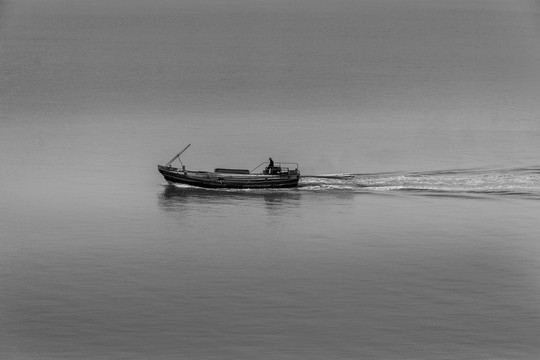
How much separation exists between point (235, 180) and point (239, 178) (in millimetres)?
378

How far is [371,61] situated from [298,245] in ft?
416

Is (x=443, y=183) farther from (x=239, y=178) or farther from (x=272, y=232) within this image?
(x=272, y=232)

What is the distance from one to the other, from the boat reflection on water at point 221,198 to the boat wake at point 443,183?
2.58 metres

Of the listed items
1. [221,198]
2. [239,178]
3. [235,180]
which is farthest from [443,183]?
[221,198]

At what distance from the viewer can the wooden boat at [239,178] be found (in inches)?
3558

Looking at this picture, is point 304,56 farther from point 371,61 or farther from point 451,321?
point 451,321

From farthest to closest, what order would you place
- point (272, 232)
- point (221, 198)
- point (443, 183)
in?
point (443, 183) < point (221, 198) < point (272, 232)

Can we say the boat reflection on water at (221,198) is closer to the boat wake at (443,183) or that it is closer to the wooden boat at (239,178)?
the wooden boat at (239,178)

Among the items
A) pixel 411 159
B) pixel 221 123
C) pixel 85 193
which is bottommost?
pixel 85 193

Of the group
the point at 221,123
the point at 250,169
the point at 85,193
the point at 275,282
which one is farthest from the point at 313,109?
the point at 275,282

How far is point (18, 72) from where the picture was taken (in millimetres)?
176000

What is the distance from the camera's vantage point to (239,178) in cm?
9081

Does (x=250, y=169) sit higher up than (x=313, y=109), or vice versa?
(x=313, y=109)

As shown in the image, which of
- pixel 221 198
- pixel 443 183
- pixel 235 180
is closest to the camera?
pixel 221 198
